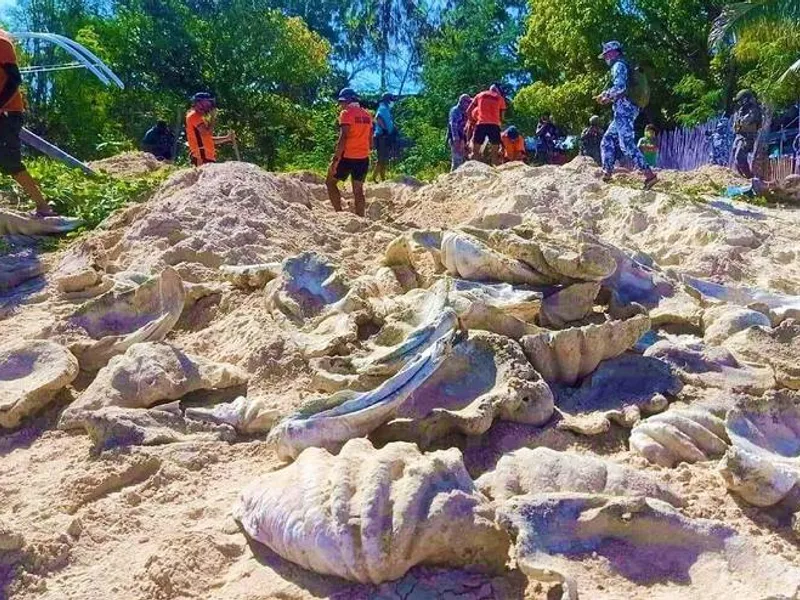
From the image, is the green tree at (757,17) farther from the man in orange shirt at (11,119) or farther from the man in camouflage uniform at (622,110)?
the man in orange shirt at (11,119)

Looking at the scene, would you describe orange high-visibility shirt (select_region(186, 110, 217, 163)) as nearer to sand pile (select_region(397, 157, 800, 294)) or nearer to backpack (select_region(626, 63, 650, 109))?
sand pile (select_region(397, 157, 800, 294))

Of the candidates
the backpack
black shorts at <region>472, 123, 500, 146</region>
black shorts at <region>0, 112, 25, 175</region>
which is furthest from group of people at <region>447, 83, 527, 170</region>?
black shorts at <region>0, 112, 25, 175</region>

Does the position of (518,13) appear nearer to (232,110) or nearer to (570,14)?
(570,14)

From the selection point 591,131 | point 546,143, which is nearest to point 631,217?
point 591,131

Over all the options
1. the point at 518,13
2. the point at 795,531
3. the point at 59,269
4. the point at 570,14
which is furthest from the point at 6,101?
the point at 518,13

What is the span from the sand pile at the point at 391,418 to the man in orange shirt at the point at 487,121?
16.3 ft

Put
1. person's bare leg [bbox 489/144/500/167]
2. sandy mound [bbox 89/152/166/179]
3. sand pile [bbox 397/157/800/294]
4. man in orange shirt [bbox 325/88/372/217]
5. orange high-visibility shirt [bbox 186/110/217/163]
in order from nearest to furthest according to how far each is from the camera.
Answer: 1. sand pile [bbox 397/157/800/294]
2. man in orange shirt [bbox 325/88/372/217]
3. orange high-visibility shirt [bbox 186/110/217/163]
4. sandy mound [bbox 89/152/166/179]
5. person's bare leg [bbox 489/144/500/167]

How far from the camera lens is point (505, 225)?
18.1 ft

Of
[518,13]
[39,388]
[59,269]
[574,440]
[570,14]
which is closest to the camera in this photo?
[574,440]

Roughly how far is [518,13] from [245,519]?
85.4 feet

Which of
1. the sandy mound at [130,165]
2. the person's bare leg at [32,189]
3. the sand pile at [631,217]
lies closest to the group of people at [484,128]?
the sand pile at [631,217]

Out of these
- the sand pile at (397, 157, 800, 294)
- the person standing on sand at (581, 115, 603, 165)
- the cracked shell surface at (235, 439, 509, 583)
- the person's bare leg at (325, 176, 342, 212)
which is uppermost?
the person standing on sand at (581, 115, 603, 165)

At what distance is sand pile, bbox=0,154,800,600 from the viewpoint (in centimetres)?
199

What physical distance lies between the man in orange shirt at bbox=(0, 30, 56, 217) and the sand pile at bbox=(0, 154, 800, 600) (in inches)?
34.9
